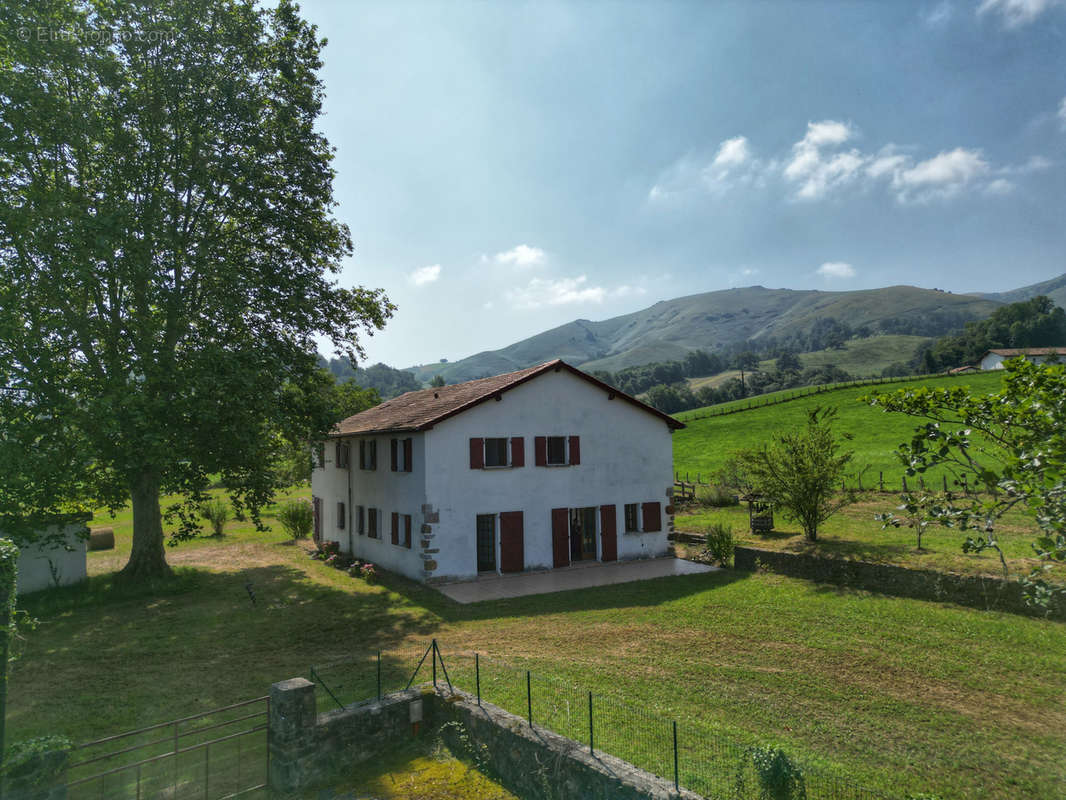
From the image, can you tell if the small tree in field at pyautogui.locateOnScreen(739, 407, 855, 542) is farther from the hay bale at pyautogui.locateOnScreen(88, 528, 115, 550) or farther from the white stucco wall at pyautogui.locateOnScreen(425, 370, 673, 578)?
the hay bale at pyautogui.locateOnScreen(88, 528, 115, 550)

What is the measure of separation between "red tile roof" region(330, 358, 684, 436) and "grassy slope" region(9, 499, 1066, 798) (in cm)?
583

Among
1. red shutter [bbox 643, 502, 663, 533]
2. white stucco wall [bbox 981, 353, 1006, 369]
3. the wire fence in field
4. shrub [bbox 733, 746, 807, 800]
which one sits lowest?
the wire fence in field

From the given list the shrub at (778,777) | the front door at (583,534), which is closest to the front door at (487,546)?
the front door at (583,534)

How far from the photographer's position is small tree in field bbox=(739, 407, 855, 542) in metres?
22.9

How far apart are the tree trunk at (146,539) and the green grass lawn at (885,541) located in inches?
891

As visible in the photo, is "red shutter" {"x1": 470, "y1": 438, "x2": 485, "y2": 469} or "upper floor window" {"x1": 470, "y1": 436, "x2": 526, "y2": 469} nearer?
"red shutter" {"x1": 470, "y1": 438, "x2": 485, "y2": 469}

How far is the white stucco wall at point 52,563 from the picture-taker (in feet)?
66.6

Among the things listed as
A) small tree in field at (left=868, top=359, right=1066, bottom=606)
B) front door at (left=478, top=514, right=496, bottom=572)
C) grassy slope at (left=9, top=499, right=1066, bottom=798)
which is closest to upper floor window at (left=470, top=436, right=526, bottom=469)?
front door at (left=478, top=514, right=496, bottom=572)

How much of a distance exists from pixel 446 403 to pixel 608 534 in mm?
8354

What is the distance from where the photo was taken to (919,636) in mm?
13664

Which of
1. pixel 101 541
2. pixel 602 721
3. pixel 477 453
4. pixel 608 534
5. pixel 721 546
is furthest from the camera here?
pixel 101 541

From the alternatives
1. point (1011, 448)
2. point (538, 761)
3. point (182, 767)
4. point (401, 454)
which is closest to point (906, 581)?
point (538, 761)

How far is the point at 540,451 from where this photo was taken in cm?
2261

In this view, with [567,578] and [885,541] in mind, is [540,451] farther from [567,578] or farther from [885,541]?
[885,541]
